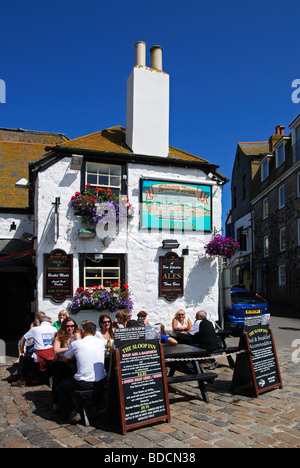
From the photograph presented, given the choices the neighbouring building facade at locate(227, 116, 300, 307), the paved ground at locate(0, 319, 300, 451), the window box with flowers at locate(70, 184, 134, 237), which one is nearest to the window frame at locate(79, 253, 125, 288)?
the window box with flowers at locate(70, 184, 134, 237)

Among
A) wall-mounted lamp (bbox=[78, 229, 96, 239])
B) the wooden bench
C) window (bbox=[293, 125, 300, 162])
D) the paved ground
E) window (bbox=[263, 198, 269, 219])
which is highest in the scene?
window (bbox=[293, 125, 300, 162])

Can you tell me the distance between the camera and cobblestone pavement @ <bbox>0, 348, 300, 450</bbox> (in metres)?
4.32

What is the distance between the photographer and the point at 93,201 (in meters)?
10.1

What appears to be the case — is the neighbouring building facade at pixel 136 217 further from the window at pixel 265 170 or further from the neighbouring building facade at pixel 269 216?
Answer: the window at pixel 265 170

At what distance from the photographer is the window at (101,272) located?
10.3 metres

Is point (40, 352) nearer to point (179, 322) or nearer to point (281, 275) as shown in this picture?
point (179, 322)

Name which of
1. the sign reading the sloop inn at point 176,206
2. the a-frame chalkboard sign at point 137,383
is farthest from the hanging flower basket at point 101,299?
the a-frame chalkboard sign at point 137,383

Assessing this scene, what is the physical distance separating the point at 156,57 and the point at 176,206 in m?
4.65

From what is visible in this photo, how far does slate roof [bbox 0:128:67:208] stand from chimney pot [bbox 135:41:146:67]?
6.25m

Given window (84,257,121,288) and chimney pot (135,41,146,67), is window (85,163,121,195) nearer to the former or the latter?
window (84,257,121,288)

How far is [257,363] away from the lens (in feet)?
20.6

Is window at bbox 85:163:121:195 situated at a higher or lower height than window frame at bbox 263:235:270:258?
higher

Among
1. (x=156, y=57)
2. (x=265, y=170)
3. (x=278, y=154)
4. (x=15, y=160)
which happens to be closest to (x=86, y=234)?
(x=156, y=57)
